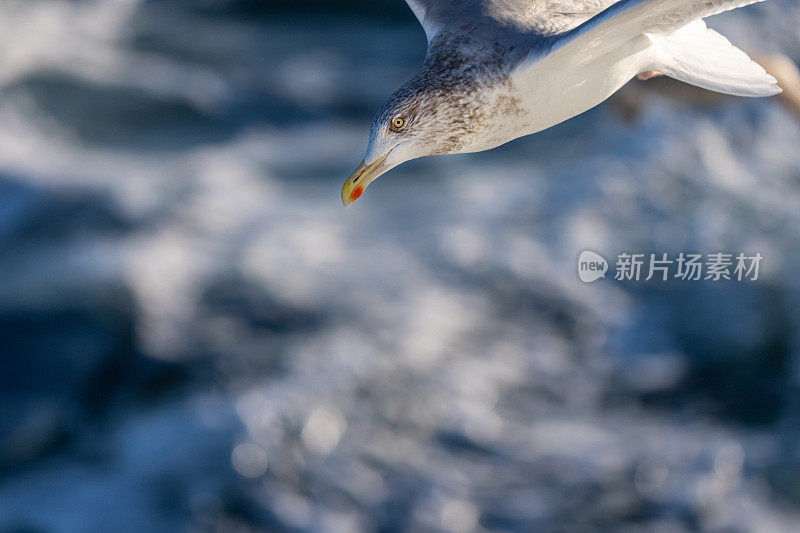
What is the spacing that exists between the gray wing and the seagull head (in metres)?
0.21

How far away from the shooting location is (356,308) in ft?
21.8

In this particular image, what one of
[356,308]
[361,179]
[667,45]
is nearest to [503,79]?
[361,179]

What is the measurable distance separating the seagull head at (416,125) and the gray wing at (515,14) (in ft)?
0.70

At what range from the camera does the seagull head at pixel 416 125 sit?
1.57 metres

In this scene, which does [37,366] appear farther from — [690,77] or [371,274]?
[690,77]

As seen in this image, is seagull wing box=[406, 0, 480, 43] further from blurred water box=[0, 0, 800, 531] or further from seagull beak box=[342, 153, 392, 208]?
blurred water box=[0, 0, 800, 531]

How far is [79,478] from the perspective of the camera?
5.33 meters

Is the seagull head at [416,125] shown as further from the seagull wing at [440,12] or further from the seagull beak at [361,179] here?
the seagull wing at [440,12]

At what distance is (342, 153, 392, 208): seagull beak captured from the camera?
1.57 meters

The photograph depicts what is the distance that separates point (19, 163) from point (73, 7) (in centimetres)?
268

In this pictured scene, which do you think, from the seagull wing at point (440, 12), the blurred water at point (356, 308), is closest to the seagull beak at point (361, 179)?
the seagull wing at point (440, 12)

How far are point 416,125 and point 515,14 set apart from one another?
0.35 meters

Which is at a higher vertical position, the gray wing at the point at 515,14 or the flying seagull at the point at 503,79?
the gray wing at the point at 515,14

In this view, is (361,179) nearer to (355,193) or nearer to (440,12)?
(355,193)
